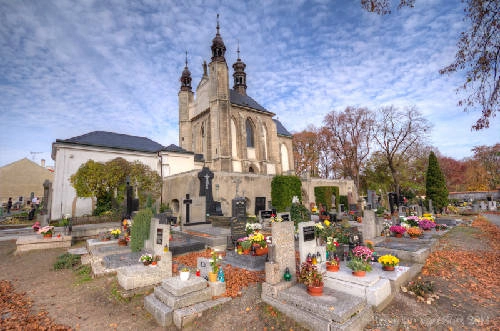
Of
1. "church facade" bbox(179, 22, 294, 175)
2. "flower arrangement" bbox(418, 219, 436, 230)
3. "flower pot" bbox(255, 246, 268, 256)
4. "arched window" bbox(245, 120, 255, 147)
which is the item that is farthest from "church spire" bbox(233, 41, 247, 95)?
"flower pot" bbox(255, 246, 268, 256)

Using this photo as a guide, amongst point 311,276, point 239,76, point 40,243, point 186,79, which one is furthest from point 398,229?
point 239,76

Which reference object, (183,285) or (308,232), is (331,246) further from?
(183,285)

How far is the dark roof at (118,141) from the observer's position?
21812 mm

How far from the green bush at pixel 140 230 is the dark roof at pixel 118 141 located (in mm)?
17786

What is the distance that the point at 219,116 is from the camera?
25.6 meters

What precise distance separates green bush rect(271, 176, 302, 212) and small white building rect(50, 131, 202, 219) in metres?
10.0

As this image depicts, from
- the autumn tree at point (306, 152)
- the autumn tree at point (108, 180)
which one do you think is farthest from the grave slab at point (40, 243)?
the autumn tree at point (306, 152)

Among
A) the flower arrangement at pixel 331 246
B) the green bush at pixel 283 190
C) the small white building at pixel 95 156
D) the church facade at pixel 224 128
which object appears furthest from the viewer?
the church facade at pixel 224 128

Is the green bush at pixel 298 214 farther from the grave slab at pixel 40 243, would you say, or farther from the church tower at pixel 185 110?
the church tower at pixel 185 110

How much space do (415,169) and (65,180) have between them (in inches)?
1734

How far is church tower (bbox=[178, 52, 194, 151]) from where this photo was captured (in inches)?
1240

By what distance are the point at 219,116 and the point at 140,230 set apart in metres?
19.4

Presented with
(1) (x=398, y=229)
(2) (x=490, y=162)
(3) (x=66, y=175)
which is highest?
(2) (x=490, y=162)

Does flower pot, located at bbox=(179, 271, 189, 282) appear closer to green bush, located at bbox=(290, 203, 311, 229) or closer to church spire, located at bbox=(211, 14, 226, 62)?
green bush, located at bbox=(290, 203, 311, 229)
